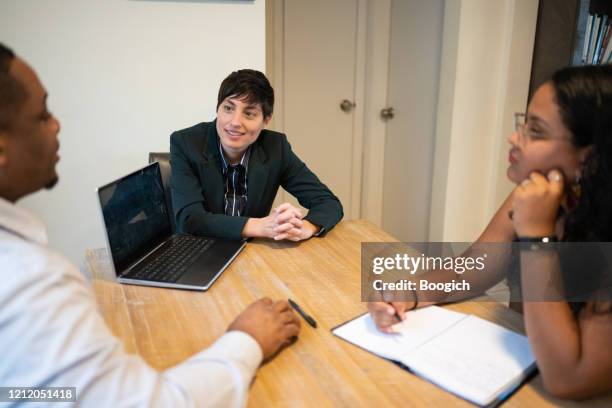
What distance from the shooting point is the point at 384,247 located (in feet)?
4.73

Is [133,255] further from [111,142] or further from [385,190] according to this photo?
[385,190]

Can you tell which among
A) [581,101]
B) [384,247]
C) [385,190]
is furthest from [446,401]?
[385,190]

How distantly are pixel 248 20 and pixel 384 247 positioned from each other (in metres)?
1.26

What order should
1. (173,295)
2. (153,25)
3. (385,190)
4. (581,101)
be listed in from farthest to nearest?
1. (385,190)
2. (153,25)
3. (173,295)
4. (581,101)

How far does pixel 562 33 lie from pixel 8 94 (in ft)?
8.48

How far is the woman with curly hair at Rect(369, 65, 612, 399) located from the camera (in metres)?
0.77

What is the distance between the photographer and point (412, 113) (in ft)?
10.3

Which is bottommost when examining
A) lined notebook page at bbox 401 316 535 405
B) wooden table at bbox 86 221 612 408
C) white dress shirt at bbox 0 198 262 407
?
wooden table at bbox 86 221 612 408

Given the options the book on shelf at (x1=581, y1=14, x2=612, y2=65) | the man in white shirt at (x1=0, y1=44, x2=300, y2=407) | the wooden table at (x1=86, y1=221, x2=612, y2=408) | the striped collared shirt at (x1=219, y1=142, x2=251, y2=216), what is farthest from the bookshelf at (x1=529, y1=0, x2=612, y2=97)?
the man in white shirt at (x1=0, y1=44, x2=300, y2=407)

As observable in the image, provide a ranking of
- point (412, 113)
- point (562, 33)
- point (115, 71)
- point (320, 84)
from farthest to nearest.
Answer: point (320, 84) → point (412, 113) → point (562, 33) → point (115, 71)

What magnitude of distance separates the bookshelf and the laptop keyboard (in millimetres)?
1747

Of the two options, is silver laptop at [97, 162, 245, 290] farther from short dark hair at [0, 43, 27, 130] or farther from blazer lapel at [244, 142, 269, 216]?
short dark hair at [0, 43, 27, 130]

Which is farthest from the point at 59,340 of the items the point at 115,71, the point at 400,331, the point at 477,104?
the point at 477,104

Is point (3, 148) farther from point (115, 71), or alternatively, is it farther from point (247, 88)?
point (115, 71)
